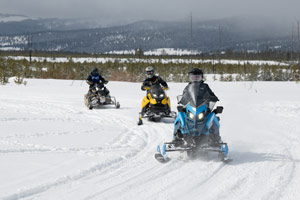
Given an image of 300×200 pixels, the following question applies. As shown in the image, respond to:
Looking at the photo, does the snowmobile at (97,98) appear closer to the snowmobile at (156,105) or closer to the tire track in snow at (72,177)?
the snowmobile at (156,105)

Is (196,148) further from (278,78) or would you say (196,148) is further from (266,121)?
(278,78)

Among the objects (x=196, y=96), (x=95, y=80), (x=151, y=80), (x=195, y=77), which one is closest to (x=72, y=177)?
(x=196, y=96)

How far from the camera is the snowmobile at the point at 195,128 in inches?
246

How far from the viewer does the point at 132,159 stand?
637 cm

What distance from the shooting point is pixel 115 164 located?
5.96 m

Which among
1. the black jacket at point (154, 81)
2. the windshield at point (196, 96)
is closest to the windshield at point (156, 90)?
the black jacket at point (154, 81)

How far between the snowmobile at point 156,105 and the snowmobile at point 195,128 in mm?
4222

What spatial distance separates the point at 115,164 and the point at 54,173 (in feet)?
3.34

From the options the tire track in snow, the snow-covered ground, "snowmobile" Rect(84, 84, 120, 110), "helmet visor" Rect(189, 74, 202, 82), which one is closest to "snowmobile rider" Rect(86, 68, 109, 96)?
"snowmobile" Rect(84, 84, 120, 110)

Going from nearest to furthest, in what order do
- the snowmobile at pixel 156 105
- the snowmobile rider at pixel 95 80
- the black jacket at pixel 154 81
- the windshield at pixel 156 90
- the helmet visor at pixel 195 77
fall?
the helmet visor at pixel 195 77 → the snowmobile at pixel 156 105 → the windshield at pixel 156 90 → the black jacket at pixel 154 81 → the snowmobile rider at pixel 95 80

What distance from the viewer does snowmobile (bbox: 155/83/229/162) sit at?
6254mm

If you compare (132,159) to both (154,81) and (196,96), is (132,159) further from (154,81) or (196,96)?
(154,81)

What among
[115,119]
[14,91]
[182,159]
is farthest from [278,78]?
[182,159]

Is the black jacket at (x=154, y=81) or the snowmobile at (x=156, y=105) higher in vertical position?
the black jacket at (x=154, y=81)
